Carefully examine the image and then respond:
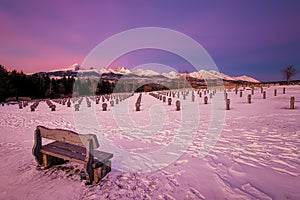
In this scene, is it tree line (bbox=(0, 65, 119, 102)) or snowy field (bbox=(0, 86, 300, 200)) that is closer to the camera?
snowy field (bbox=(0, 86, 300, 200))

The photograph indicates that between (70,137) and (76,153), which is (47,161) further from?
(70,137)

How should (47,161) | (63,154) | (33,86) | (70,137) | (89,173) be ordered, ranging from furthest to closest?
(33,86)
(47,161)
(63,154)
(70,137)
(89,173)

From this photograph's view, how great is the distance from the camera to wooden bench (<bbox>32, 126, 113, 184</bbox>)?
3.98m

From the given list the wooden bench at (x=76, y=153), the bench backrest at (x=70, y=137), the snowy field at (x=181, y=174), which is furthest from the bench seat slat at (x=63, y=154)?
the snowy field at (x=181, y=174)

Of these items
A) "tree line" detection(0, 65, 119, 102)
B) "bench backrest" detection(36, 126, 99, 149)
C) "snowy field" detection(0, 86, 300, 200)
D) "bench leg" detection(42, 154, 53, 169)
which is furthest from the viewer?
"tree line" detection(0, 65, 119, 102)

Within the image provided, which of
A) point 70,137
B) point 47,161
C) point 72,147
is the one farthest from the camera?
point 47,161

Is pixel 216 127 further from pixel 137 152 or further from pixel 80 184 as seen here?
pixel 80 184

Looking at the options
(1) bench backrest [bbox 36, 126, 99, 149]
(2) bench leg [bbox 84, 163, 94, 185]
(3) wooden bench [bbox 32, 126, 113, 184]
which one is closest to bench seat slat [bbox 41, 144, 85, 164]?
(3) wooden bench [bbox 32, 126, 113, 184]

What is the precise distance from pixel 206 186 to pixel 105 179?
2.36m

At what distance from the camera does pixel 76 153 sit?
452cm

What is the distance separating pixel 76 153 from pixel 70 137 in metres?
0.54

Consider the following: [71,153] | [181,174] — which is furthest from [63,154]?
[181,174]

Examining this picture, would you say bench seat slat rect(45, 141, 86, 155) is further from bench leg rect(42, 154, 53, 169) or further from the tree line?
the tree line

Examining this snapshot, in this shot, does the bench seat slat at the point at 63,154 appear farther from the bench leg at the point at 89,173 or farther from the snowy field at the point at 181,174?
the snowy field at the point at 181,174
